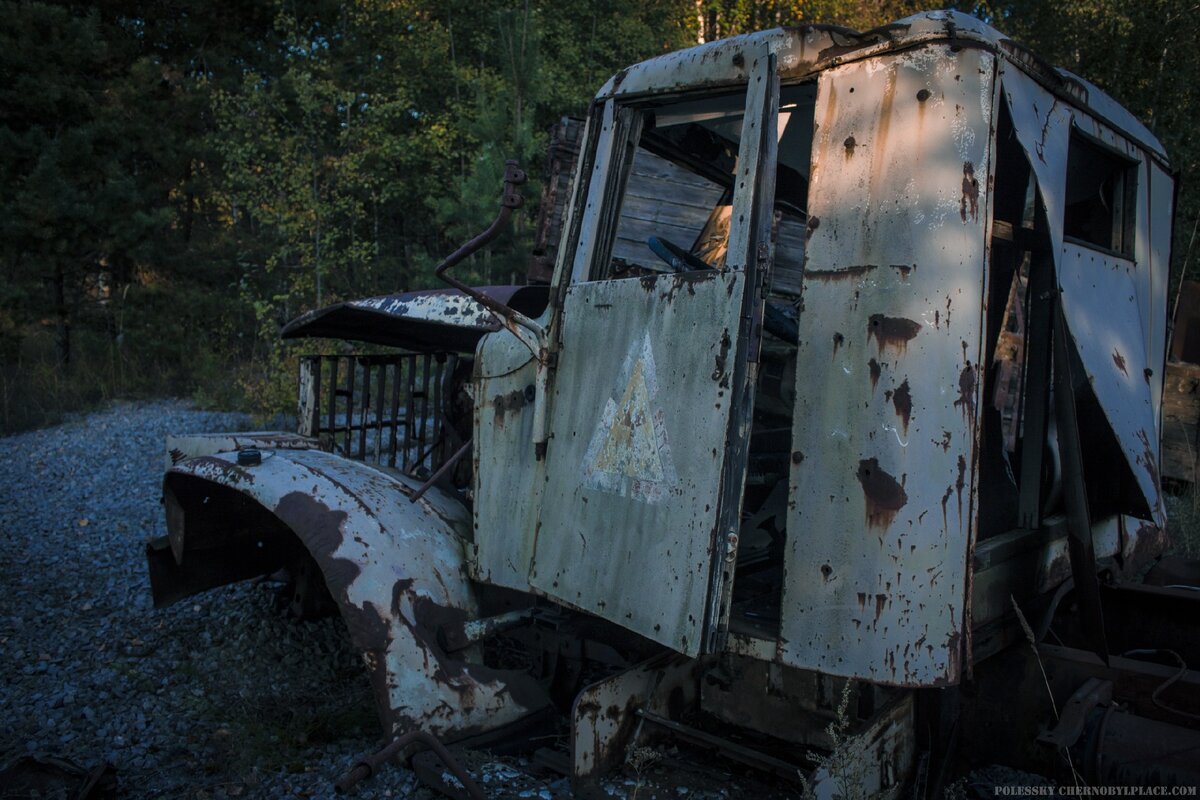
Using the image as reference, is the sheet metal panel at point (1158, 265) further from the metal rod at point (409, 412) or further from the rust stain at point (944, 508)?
the metal rod at point (409, 412)

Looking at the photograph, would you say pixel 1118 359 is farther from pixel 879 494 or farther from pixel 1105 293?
pixel 879 494

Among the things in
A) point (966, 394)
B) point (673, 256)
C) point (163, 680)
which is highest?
point (673, 256)

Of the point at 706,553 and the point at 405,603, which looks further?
the point at 405,603

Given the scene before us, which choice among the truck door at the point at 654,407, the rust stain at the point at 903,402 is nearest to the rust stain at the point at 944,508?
the rust stain at the point at 903,402

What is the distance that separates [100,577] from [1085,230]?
5.34 meters

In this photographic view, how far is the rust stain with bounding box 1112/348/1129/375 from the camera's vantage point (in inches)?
105

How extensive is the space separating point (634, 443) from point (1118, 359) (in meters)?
1.57

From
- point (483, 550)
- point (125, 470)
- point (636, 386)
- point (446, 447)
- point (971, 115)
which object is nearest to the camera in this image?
point (971, 115)

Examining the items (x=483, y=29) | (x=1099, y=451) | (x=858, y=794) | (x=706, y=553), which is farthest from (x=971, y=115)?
(x=483, y=29)

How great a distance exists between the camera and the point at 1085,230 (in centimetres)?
317

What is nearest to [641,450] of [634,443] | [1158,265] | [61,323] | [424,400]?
[634,443]

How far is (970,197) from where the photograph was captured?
2094 mm

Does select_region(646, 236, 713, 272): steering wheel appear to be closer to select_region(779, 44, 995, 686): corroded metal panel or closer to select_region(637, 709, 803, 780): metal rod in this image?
select_region(779, 44, 995, 686): corroded metal panel

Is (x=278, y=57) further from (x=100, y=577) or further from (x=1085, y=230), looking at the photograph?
(x=1085, y=230)
